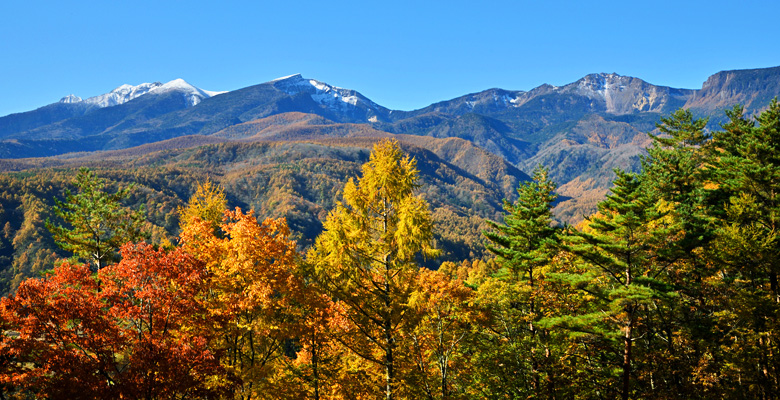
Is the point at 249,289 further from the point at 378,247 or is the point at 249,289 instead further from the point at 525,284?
the point at 525,284

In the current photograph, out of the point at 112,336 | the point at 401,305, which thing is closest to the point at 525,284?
the point at 401,305

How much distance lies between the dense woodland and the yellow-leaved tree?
0.25ft

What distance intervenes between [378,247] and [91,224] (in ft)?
70.2

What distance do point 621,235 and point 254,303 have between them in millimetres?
14015

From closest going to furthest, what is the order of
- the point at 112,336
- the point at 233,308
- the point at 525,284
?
the point at 112,336
the point at 233,308
the point at 525,284

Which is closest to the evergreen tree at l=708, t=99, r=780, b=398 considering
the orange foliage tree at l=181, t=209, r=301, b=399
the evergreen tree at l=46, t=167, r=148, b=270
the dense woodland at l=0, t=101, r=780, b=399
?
the dense woodland at l=0, t=101, r=780, b=399

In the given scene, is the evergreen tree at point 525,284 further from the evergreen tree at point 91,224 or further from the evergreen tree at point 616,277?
the evergreen tree at point 91,224

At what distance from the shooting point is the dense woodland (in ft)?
40.3

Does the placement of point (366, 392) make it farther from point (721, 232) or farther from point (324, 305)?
point (721, 232)

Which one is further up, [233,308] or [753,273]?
[233,308]

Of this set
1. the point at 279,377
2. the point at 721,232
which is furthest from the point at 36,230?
the point at 721,232

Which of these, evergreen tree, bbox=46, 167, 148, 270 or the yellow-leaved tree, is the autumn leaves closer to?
the yellow-leaved tree

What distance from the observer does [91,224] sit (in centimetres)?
2684

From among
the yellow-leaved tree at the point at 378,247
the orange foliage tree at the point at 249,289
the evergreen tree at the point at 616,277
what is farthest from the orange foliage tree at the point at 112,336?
the evergreen tree at the point at 616,277
